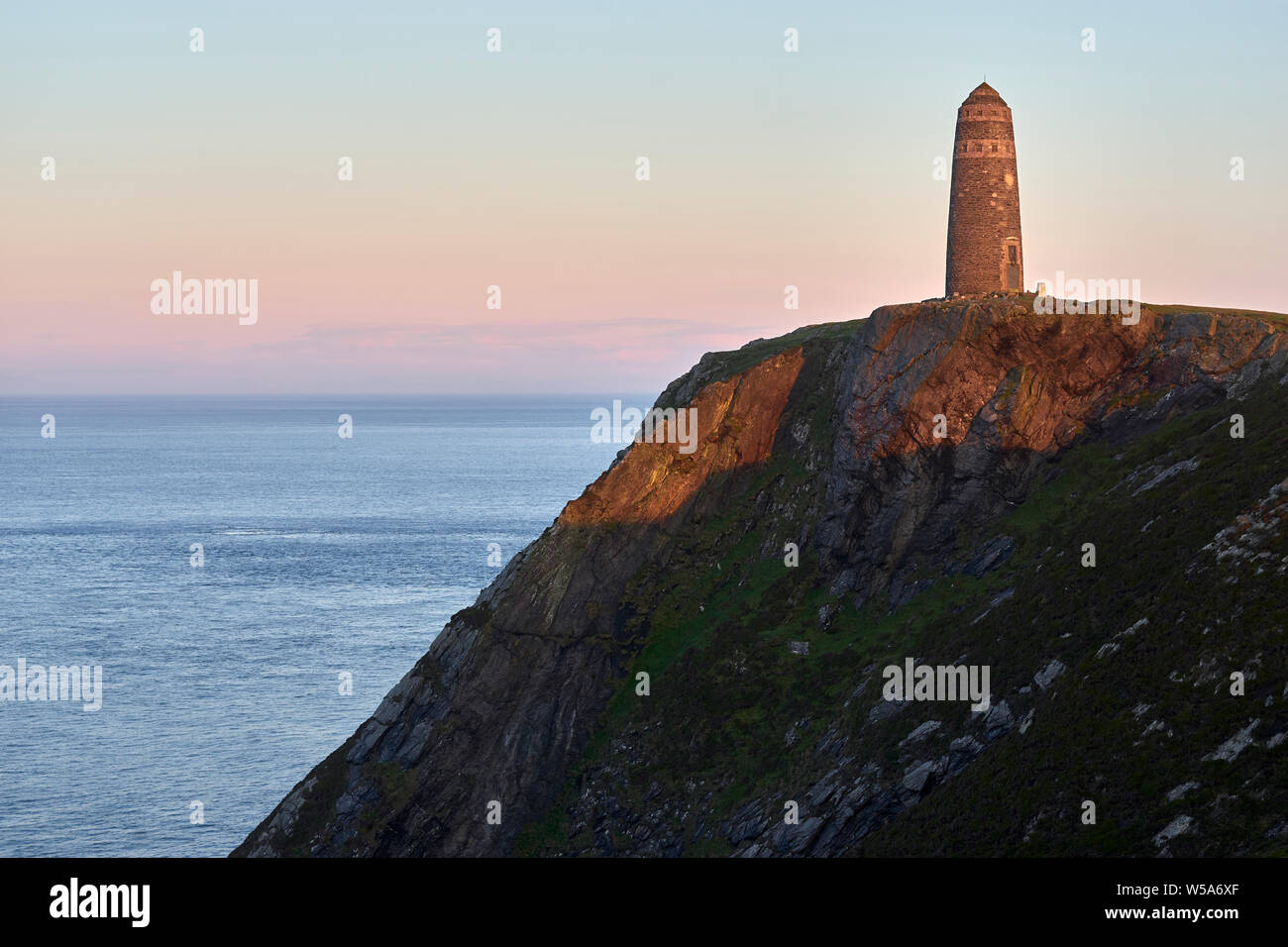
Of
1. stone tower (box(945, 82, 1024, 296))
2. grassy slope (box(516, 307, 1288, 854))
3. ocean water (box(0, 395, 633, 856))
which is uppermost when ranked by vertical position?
stone tower (box(945, 82, 1024, 296))

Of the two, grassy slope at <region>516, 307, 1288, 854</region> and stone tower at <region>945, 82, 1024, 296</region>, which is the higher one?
stone tower at <region>945, 82, 1024, 296</region>

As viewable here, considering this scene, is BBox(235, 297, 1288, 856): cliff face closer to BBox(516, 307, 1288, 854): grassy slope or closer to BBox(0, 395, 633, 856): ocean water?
BBox(516, 307, 1288, 854): grassy slope

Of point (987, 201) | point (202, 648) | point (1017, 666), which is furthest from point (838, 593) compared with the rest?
point (202, 648)

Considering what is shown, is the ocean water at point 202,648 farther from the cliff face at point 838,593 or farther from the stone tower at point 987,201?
the stone tower at point 987,201

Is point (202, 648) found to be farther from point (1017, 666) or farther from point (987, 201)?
point (1017, 666)

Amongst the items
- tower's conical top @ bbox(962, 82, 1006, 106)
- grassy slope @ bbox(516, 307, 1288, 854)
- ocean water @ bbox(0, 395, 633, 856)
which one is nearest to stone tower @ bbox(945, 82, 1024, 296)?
tower's conical top @ bbox(962, 82, 1006, 106)

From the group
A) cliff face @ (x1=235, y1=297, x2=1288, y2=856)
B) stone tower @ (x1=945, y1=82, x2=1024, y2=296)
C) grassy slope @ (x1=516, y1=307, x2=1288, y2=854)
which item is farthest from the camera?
stone tower @ (x1=945, y1=82, x2=1024, y2=296)
